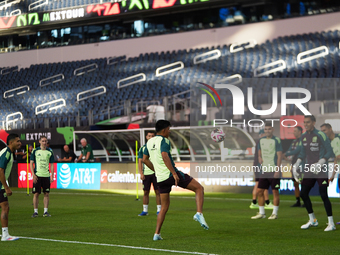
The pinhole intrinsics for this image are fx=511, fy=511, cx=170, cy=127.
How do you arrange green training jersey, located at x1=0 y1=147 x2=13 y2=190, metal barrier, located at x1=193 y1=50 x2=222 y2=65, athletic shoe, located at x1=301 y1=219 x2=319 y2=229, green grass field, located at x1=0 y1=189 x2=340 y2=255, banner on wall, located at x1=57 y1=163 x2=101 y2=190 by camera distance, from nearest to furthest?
green grass field, located at x1=0 y1=189 x2=340 y2=255 → green training jersey, located at x1=0 y1=147 x2=13 y2=190 → athletic shoe, located at x1=301 y1=219 x2=319 y2=229 → banner on wall, located at x1=57 y1=163 x2=101 y2=190 → metal barrier, located at x1=193 y1=50 x2=222 y2=65

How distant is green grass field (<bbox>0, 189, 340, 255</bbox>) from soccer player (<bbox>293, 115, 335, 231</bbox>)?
0.49 meters

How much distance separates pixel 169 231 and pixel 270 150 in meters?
3.47

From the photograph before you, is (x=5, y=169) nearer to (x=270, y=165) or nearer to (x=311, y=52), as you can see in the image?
(x=270, y=165)

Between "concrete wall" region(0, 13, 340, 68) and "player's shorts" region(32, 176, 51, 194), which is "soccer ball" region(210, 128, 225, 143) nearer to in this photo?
"player's shorts" region(32, 176, 51, 194)

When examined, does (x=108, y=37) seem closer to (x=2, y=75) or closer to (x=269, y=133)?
(x=2, y=75)

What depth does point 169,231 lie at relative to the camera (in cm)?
955

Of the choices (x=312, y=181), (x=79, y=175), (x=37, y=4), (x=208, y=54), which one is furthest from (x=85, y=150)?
(x=37, y=4)

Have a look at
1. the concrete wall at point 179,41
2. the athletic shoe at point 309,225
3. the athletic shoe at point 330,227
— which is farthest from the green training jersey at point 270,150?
the concrete wall at point 179,41

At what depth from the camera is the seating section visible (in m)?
27.8

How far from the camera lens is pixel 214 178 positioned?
19.6m

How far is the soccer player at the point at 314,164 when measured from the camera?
31.2ft

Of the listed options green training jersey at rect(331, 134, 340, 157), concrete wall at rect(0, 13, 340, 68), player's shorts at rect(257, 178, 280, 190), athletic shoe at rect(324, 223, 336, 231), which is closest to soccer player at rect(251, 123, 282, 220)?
player's shorts at rect(257, 178, 280, 190)

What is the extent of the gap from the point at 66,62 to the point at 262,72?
61.0 ft

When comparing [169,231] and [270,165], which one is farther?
[270,165]
